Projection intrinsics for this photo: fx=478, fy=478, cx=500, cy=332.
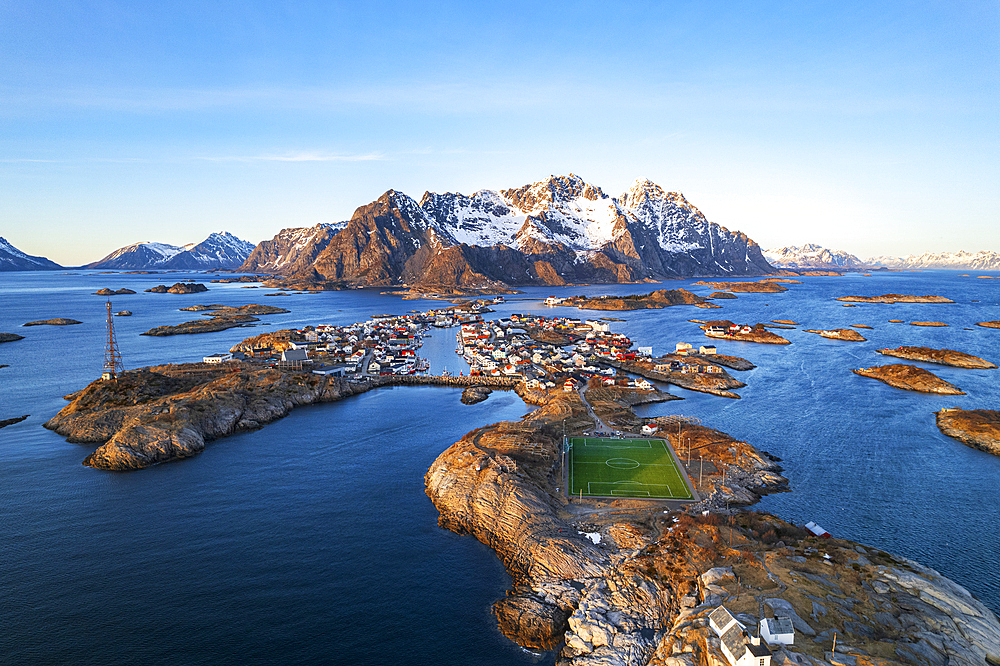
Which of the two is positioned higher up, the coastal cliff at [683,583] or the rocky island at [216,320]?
the rocky island at [216,320]

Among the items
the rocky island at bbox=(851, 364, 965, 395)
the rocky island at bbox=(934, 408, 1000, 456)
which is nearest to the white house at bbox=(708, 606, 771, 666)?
the rocky island at bbox=(934, 408, 1000, 456)

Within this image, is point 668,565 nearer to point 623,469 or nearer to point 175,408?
point 623,469

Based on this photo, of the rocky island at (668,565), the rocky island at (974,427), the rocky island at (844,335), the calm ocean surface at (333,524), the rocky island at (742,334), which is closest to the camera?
the rocky island at (668,565)


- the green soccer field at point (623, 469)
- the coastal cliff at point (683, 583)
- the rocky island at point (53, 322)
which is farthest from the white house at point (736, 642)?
the rocky island at point (53, 322)

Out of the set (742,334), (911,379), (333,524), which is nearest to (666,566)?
(333,524)

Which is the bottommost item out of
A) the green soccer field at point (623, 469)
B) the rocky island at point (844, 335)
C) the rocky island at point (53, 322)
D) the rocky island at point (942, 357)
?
the green soccer field at point (623, 469)

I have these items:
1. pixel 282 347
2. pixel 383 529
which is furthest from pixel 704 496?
pixel 282 347

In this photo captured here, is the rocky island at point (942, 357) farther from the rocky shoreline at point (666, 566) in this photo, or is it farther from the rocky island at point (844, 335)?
the rocky shoreline at point (666, 566)

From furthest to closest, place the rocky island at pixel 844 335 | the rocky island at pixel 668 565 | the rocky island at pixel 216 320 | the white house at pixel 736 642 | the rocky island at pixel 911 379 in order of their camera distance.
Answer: the rocky island at pixel 216 320
the rocky island at pixel 844 335
the rocky island at pixel 911 379
the rocky island at pixel 668 565
the white house at pixel 736 642
